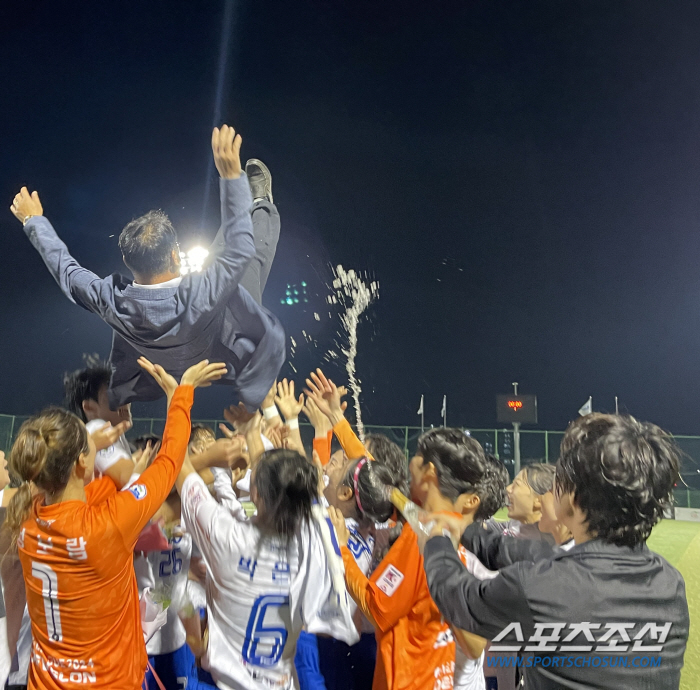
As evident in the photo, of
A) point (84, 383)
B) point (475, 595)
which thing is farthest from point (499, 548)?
point (84, 383)

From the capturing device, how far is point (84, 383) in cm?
227

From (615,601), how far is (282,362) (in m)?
1.56

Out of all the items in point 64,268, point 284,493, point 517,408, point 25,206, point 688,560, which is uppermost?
point 517,408

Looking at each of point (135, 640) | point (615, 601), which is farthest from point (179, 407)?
point (615, 601)

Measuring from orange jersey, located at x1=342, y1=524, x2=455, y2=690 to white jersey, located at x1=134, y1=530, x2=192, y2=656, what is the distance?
34.5 inches

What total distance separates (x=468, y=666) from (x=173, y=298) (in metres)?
1.64

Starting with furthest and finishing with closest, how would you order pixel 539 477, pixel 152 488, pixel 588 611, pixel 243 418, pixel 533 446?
pixel 533 446 → pixel 539 477 → pixel 243 418 → pixel 152 488 → pixel 588 611

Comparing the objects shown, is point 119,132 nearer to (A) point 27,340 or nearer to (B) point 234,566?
(A) point 27,340

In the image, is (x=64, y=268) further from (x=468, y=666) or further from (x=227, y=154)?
(x=468, y=666)

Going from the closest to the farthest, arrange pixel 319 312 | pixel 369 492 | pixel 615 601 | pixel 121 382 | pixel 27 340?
pixel 615 601 < pixel 369 492 < pixel 121 382 < pixel 27 340 < pixel 319 312

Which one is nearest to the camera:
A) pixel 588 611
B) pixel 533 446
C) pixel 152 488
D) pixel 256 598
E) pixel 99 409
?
pixel 588 611

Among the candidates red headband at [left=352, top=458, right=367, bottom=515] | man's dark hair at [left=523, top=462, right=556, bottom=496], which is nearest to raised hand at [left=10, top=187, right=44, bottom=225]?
red headband at [left=352, top=458, right=367, bottom=515]

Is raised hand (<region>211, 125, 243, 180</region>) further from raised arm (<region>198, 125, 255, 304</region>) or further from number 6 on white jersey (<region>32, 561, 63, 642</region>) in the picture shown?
number 6 on white jersey (<region>32, 561, 63, 642</region>)

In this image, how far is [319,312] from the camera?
2643 millimetres
